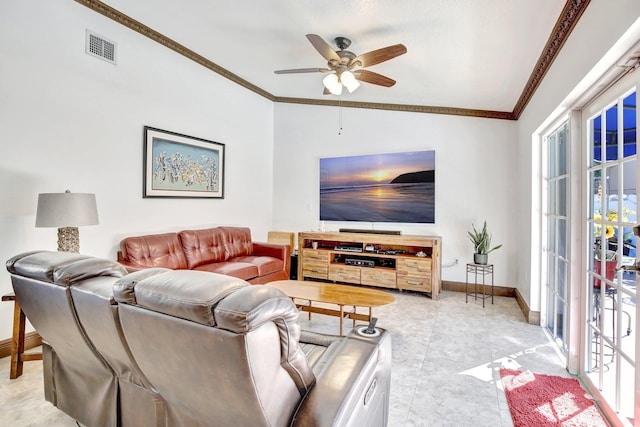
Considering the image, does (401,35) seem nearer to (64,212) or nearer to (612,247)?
(612,247)

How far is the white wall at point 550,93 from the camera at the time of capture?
1508 millimetres

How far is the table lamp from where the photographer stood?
235cm

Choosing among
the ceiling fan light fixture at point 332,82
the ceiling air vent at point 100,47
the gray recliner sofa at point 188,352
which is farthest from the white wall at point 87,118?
the ceiling fan light fixture at point 332,82

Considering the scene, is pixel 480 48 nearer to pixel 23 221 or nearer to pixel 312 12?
pixel 312 12

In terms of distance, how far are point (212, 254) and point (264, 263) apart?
669mm

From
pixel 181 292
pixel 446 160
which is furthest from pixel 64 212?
pixel 446 160

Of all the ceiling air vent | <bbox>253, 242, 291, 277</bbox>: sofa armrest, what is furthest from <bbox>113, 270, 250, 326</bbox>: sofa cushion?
<bbox>253, 242, 291, 277</bbox>: sofa armrest

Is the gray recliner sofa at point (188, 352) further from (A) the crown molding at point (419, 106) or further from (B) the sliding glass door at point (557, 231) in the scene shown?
(A) the crown molding at point (419, 106)

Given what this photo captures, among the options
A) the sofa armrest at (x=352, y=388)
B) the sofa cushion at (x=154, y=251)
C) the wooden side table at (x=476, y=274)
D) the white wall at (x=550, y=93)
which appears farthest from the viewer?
the wooden side table at (x=476, y=274)

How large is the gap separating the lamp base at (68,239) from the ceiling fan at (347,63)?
2254 mm

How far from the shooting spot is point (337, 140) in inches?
206

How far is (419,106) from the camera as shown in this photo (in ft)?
15.0

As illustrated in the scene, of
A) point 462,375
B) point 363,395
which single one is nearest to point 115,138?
point 363,395

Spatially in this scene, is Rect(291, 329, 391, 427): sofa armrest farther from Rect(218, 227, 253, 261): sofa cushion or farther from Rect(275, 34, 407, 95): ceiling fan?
Rect(218, 227, 253, 261): sofa cushion
